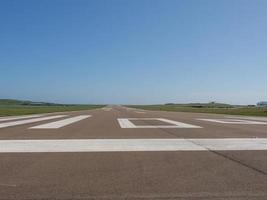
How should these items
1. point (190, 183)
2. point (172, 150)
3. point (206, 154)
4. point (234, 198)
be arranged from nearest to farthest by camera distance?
point (234, 198)
point (190, 183)
point (206, 154)
point (172, 150)

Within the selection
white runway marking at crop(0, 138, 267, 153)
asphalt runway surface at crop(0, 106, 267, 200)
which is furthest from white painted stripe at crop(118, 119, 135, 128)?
asphalt runway surface at crop(0, 106, 267, 200)

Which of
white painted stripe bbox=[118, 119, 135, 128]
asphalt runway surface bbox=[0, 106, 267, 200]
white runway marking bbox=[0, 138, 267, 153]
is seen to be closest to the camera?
asphalt runway surface bbox=[0, 106, 267, 200]

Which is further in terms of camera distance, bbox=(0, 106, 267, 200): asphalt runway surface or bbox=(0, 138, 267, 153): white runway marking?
bbox=(0, 138, 267, 153): white runway marking

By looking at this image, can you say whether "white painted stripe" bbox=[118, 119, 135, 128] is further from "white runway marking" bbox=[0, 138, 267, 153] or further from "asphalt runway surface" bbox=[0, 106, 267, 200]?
"asphalt runway surface" bbox=[0, 106, 267, 200]

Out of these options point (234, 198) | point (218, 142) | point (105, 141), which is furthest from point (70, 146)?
point (234, 198)

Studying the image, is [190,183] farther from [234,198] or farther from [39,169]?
[39,169]

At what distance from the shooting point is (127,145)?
9688 mm

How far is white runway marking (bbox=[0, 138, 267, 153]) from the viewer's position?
8.94m

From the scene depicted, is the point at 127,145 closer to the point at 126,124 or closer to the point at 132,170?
the point at 132,170

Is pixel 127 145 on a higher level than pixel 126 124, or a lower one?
lower

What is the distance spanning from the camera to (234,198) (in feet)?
15.5

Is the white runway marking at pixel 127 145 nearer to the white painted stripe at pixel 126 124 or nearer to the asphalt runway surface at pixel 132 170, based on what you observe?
the asphalt runway surface at pixel 132 170

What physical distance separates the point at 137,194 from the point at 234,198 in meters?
1.28

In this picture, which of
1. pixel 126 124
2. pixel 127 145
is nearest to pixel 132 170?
pixel 127 145
